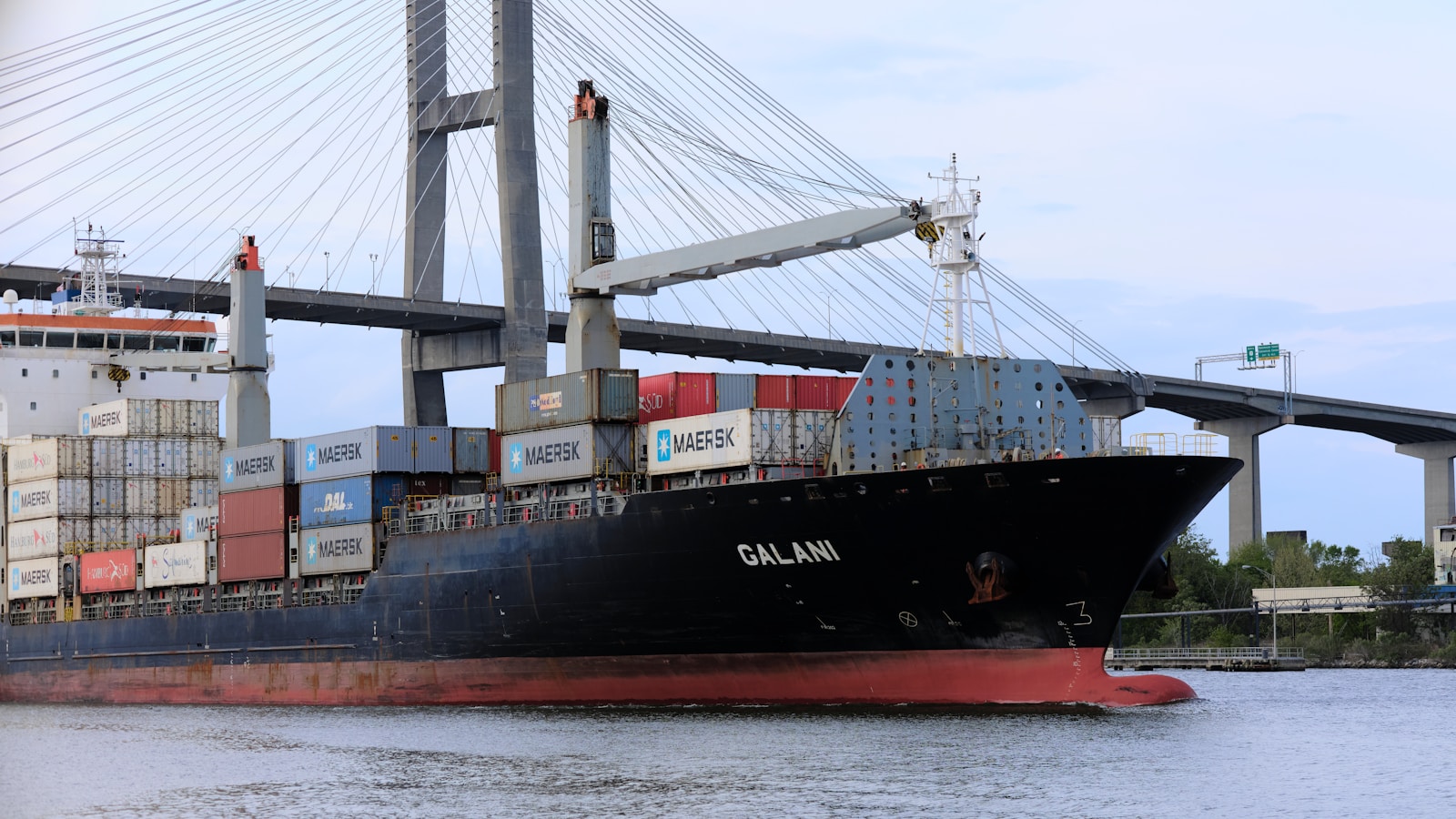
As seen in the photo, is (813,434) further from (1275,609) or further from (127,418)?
(1275,609)

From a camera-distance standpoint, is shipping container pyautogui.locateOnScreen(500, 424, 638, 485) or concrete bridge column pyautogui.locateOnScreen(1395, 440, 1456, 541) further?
concrete bridge column pyautogui.locateOnScreen(1395, 440, 1456, 541)

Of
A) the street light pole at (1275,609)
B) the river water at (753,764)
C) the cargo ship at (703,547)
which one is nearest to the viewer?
the river water at (753,764)

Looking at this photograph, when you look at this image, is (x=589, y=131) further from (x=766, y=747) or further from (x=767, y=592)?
(x=766, y=747)

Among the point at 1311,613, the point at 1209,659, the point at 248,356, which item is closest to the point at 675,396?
the point at 248,356

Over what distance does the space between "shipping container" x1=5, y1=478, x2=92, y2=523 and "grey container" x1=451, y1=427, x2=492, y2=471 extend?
1548cm

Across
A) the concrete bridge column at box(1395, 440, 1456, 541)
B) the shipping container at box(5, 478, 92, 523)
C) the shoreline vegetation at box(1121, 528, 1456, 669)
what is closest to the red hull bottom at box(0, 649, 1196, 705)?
the shipping container at box(5, 478, 92, 523)

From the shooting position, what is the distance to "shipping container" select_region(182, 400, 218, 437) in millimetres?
55594

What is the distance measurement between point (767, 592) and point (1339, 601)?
5939 cm

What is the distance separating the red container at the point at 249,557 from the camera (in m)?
47.0

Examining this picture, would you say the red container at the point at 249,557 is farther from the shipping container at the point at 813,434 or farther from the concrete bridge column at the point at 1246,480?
the concrete bridge column at the point at 1246,480

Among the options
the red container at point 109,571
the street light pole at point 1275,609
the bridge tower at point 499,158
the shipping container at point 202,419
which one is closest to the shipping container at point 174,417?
the shipping container at point 202,419

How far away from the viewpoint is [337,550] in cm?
4506

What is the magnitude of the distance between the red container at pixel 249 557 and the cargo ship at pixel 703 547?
87mm

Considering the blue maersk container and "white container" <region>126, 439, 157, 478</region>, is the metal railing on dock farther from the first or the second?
"white container" <region>126, 439, 157, 478</region>
